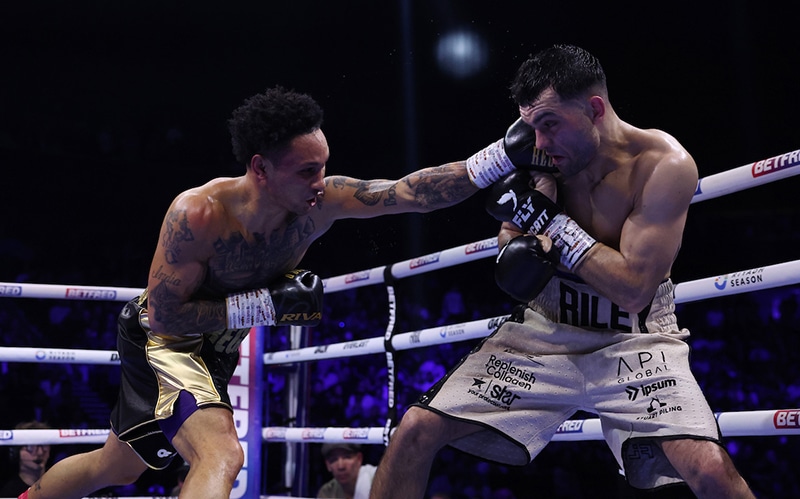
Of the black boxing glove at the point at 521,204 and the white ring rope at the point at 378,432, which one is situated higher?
the black boxing glove at the point at 521,204

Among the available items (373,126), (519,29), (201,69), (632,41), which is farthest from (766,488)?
(201,69)

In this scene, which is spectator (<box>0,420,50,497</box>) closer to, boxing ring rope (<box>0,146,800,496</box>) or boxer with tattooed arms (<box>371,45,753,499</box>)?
boxing ring rope (<box>0,146,800,496</box>)

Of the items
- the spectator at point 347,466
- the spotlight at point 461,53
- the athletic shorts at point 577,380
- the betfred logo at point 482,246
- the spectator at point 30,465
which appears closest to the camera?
the athletic shorts at point 577,380

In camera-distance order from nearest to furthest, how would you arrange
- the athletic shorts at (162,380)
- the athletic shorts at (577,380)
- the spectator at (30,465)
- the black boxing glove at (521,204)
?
the athletic shorts at (577,380) < the black boxing glove at (521,204) < the athletic shorts at (162,380) < the spectator at (30,465)

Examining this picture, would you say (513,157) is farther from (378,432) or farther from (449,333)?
(378,432)

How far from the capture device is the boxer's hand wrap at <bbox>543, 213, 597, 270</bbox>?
6.40 feet

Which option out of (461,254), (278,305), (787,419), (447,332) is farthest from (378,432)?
(787,419)

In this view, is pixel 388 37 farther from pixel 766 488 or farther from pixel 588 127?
pixel 588 127

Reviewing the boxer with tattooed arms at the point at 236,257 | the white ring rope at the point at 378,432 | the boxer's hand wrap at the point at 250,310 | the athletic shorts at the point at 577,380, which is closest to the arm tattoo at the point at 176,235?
the boxer with tattooed arms at the point at 236,257

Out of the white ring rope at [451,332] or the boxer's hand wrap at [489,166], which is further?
the boxer's hand wrap at [489,166]

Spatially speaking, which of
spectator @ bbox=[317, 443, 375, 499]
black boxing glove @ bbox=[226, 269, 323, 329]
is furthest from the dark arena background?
black boxing glove @ bbox=[226, 269, 323, 329]

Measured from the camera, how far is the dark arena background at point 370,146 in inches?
263

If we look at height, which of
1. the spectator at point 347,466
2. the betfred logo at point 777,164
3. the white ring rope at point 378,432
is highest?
the betfred logo at point 777,164

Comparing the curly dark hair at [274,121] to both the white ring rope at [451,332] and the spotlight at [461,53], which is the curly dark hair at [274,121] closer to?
the white ring rope at [451,332]
